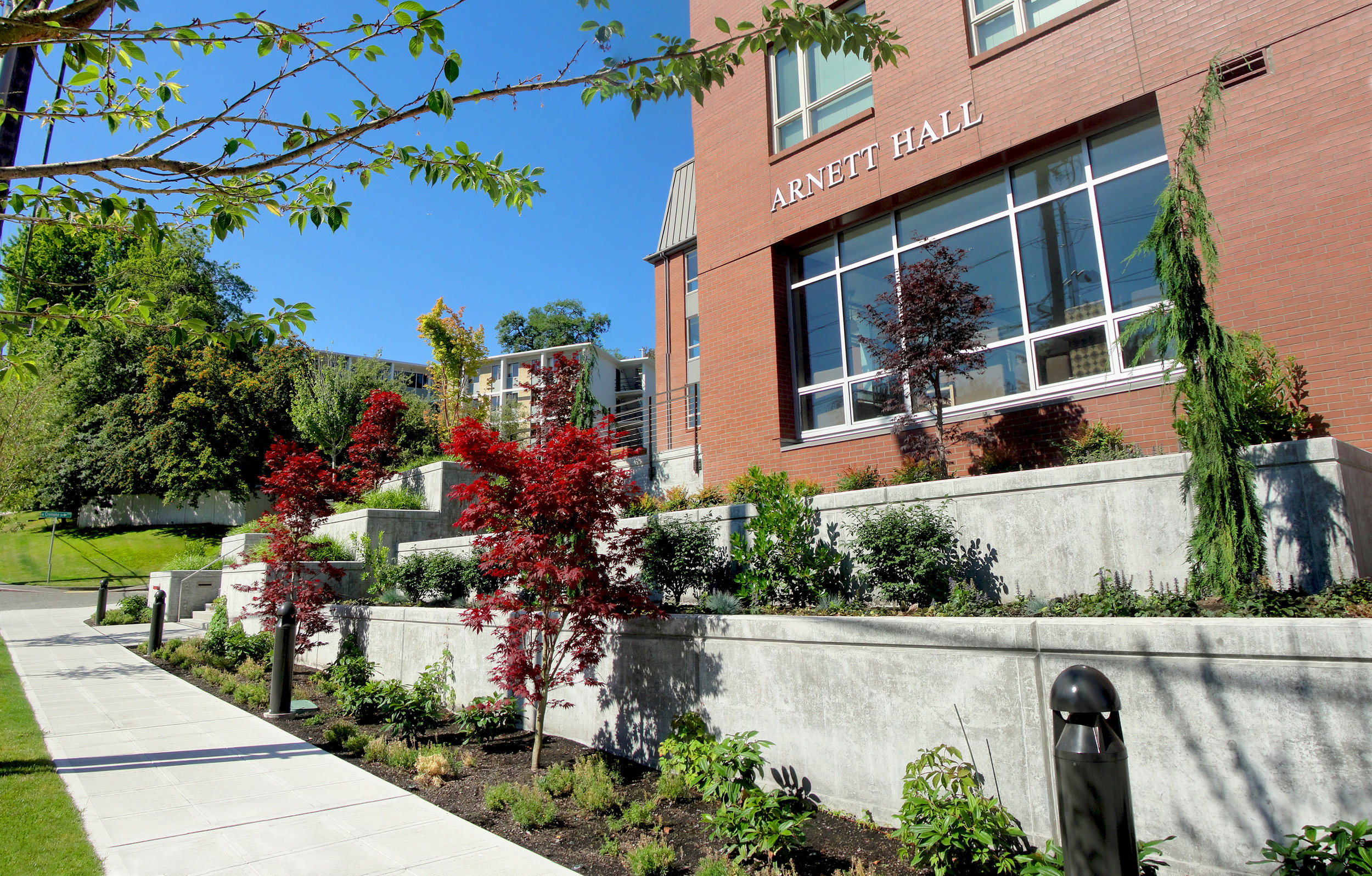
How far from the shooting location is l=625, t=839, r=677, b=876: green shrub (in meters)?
4.16

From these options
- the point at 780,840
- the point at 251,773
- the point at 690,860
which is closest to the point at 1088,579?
the point at 780,840

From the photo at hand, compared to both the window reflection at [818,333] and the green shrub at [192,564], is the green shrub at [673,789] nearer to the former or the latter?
the window reflection at [818,333]

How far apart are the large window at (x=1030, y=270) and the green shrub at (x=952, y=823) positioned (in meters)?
5.31

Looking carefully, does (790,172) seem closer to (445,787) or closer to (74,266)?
(445,787)

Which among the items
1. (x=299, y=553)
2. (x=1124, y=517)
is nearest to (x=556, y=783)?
(x=1124, y=517)

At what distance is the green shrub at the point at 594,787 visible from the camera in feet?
17.2

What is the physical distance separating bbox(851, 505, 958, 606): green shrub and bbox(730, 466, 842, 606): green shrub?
0.47m

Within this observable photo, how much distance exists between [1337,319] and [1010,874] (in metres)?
5.79

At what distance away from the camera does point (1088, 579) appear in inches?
219

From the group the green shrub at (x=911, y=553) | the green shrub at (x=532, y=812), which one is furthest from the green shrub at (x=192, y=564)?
the green shrub at (x=911, y=553)

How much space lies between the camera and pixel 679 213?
1073 inches

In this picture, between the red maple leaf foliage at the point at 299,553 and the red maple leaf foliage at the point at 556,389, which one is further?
the red maple leaf foliage at the point at 556,389

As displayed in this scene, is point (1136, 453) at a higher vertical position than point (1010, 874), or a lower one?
higher

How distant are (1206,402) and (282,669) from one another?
947 cm
